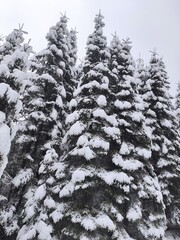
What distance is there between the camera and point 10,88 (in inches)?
468

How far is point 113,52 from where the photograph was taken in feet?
66.4

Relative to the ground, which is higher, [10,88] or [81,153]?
[10,88]

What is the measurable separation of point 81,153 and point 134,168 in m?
3.14

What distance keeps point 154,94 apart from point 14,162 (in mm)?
13051

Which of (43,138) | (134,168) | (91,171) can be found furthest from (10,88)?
(134,168)

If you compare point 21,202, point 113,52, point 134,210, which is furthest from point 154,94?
point 21,202

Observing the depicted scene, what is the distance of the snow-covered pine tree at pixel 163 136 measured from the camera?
20.5m

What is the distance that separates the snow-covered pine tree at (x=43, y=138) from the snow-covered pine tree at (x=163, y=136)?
21.7ft

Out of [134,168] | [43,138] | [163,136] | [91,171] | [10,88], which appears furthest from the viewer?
[163,136]

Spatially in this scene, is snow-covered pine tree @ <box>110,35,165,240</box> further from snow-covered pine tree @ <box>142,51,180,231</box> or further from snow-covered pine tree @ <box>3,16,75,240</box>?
snow-covered pine tree @ <box>3,16,75,240</box>

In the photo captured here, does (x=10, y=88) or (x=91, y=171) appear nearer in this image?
(x=10, y=88)

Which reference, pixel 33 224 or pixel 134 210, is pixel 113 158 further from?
pixel 33 224

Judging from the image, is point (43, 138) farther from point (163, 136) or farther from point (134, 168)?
point (163, 136)

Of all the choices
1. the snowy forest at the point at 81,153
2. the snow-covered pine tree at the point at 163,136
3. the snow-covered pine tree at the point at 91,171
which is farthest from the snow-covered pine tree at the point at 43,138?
the snow-covered pine tree at the point at 163,136
